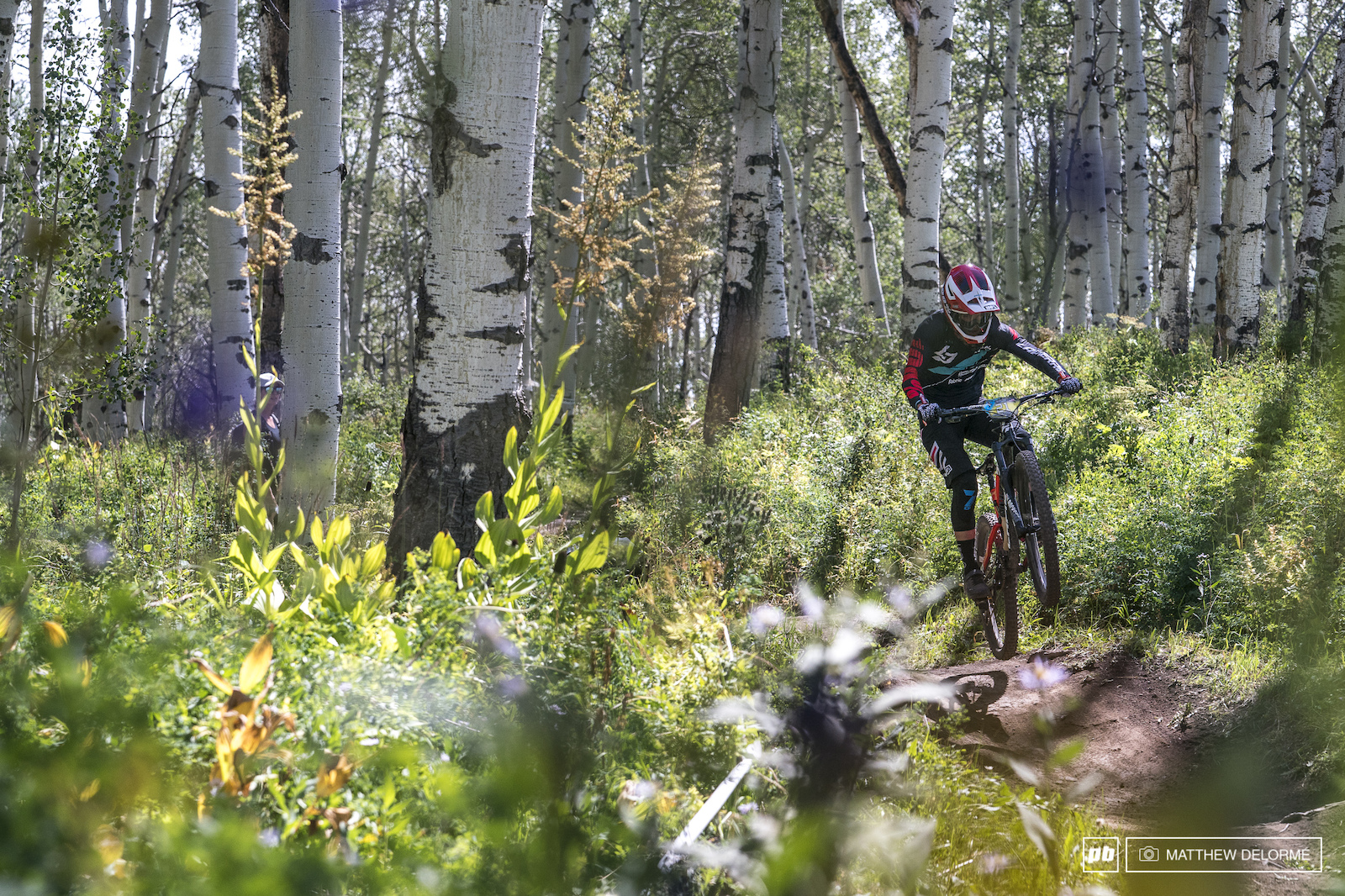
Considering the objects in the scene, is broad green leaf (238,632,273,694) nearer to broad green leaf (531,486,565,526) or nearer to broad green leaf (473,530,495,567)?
broad green leaf (473,530,495,567)

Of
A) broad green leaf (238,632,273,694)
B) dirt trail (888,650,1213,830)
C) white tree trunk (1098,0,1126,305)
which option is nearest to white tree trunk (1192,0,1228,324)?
white tree trunk (1098,0,1126,305)

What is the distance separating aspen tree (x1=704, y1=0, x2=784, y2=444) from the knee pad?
480 centimetres

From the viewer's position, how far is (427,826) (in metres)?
2.07

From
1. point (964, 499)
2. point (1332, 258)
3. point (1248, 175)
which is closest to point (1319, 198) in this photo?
point (1248, 175)

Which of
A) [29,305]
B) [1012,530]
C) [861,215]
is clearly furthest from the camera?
[861,215]

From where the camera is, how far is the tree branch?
1038 centimetres

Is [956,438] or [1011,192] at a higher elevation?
[1011,192]

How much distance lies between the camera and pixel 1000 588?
5191 millimetres

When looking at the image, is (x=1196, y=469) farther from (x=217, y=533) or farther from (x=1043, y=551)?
(x=217, y=533)

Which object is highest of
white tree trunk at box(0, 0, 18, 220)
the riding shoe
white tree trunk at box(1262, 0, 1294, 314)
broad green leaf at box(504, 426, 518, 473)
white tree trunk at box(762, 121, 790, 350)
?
white tree trunk at box(1262, 0, 1294, 314)

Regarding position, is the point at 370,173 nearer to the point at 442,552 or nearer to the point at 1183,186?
the point at 1183,186

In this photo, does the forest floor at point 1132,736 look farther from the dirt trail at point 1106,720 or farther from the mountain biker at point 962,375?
the mountain biker at point 962,375

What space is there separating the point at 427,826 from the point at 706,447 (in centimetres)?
752

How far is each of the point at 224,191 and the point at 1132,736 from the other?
814 centimetres
